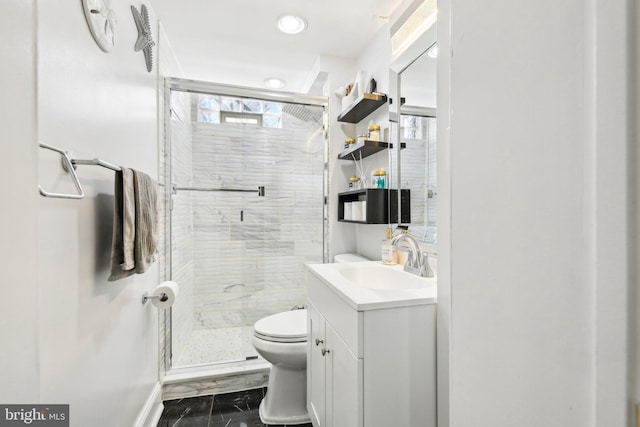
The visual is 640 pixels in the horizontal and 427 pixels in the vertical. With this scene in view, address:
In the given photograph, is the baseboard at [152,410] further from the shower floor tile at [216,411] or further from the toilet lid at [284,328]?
the toilet lid at [284,328]

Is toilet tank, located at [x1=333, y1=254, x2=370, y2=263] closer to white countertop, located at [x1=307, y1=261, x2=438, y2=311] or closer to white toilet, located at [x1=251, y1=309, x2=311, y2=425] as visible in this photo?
white countertop, located at [x1=307, y1=261, x2=438, y2=311]

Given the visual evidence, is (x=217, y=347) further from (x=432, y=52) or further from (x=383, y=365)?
(x=432, y=52)

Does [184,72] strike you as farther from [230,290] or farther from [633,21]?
[633,21]

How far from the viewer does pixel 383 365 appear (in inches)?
37.1

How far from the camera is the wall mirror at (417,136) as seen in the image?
134cm

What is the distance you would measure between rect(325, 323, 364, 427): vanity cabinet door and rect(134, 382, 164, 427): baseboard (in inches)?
37.3

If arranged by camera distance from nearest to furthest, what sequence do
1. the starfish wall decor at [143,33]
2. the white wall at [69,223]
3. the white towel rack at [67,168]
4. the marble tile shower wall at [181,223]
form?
the white wall at [69,223], the white towel rack at [67,168], the starfish wall decor at [143,33], the marble tile shower wall at [181,223]

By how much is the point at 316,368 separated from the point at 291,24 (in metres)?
2.04

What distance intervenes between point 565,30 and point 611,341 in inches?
13.4

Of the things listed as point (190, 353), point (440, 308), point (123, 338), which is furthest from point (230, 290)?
point (440, 308)

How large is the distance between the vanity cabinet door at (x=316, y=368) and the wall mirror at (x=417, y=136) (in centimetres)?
66

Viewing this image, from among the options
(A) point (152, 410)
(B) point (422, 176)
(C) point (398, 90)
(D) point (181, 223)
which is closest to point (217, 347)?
(A) point (152, 410)

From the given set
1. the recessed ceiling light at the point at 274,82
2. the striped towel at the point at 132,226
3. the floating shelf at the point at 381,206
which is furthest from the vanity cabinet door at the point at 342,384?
the recessed ceiling light at the point at 274,82

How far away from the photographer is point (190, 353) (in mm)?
2047
